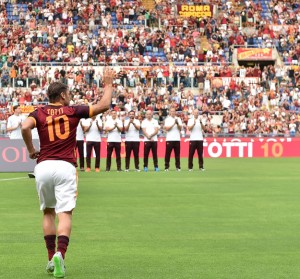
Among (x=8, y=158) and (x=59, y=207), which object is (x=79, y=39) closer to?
(x=8, y=158)

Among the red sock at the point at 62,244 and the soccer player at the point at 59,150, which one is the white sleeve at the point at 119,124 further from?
the red sock at the point at 62,244

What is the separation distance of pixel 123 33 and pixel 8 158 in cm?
2494

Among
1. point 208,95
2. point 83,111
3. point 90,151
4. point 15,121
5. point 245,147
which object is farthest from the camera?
point 208,95

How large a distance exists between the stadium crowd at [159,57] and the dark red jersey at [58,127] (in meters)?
34.0

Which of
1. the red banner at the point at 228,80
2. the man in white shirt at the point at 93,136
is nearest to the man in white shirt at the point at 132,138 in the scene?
the man in white shirt at the point at 93,136

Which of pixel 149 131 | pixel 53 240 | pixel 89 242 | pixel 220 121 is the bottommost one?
pixel 220 121

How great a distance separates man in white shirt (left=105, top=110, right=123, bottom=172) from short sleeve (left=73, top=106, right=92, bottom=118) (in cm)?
2201

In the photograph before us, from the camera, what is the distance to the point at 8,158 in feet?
104

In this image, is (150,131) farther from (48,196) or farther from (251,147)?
(48,196)

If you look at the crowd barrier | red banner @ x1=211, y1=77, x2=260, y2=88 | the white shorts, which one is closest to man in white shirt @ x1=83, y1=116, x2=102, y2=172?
the crowd barrier

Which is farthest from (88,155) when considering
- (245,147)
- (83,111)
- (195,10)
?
(195,10)

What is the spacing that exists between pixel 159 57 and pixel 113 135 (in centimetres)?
2184

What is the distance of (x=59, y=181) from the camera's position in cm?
1008

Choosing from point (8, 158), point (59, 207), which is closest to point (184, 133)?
point (8, 158)
